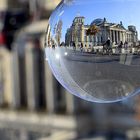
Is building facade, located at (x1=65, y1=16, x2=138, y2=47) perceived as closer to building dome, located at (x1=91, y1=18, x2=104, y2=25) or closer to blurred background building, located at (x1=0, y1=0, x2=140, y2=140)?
building dome, located at (x1=91, y1=18, x2=104, y2=25)

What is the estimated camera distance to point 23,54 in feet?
16.1

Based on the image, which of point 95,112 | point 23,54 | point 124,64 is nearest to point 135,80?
point 124,64

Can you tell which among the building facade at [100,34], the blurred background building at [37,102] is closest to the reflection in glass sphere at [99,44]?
the building facade at [100,34]

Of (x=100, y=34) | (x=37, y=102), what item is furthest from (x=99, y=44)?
(x=37, y=102)

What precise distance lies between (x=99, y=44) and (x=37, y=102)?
14.7 feet

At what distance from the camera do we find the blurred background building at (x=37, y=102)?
12.9 feet

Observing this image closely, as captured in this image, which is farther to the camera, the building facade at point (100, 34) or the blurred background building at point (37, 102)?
the blurred background building at point (37, 102)

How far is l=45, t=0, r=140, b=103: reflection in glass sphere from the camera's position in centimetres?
22

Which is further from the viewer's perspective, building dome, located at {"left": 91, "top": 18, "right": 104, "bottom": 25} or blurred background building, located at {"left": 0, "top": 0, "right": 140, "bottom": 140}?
blurred background building, located at {"left": 0, "top": 0, "right": 140, "bottom": 140}

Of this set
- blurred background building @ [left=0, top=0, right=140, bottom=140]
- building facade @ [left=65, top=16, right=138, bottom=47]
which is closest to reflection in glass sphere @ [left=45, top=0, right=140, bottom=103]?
building facade @ [left=65, top=16, right=138, bottom=47]

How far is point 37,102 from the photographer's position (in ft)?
15.4

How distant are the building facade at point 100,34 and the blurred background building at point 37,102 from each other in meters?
3.15

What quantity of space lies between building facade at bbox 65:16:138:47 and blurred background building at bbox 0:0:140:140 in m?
3.15

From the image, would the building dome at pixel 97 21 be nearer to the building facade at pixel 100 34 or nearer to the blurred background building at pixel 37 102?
the building facade at pixel 100 34
